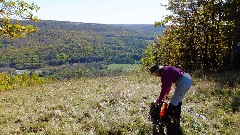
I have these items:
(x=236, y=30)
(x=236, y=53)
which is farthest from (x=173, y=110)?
(x=236, y=30)

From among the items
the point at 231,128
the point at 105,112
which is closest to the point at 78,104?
the point at 105,112

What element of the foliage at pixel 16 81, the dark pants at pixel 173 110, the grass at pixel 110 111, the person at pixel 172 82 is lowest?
the foliage at pixel 16 81

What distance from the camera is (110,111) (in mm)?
11484

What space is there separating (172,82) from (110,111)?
2.67 meters

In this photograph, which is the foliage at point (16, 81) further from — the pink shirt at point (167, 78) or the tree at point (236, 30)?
the pink shirt at point (167, 78)

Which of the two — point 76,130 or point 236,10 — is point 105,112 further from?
point 236,10

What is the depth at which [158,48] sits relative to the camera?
41219 mm

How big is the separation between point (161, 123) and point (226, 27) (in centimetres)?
1603

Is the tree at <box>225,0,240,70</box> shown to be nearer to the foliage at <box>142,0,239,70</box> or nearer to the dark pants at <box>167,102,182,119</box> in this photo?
the foliage at <box>142,0,239,70</box>

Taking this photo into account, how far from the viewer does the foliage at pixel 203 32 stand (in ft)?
78.4

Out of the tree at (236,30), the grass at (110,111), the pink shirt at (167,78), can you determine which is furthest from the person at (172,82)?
the tree at (236,30)

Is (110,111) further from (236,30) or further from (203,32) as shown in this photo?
(203,32)

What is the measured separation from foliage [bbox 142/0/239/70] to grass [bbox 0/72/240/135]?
9116 mm

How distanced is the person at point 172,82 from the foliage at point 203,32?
1401 centimetres
